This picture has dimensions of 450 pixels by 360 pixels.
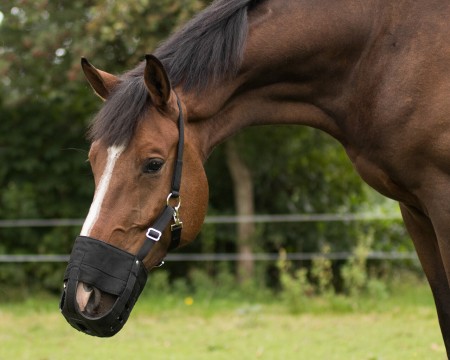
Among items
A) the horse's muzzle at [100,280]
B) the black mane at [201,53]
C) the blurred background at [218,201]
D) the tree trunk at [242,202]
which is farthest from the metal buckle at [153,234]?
the tree trunk at [242,202]

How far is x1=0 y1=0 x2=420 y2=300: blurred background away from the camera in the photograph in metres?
9.59

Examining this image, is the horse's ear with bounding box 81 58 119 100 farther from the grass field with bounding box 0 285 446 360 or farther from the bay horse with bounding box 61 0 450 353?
the grass field with bounding box 0 285 446 360

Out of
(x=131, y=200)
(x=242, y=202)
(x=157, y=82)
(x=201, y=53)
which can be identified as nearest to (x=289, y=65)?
(x=201, y=53)

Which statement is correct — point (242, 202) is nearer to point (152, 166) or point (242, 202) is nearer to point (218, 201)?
point (218, 201)

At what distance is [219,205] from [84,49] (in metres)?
3.50

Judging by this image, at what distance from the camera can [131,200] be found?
293 cm

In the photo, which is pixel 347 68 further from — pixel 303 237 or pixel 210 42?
pixel 303 237

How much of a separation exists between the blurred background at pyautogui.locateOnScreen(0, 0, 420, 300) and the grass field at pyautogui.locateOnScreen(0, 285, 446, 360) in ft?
2.96

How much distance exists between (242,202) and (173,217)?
7.57 m

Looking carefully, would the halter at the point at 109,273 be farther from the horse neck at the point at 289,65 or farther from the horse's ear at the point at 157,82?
the horse neck at the point at 289,65

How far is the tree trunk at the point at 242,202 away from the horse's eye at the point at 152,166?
7129 millimetres

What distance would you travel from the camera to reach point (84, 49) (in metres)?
8.66

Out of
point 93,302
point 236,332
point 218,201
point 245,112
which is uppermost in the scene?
point 245,112

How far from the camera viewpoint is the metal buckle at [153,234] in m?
2.96
